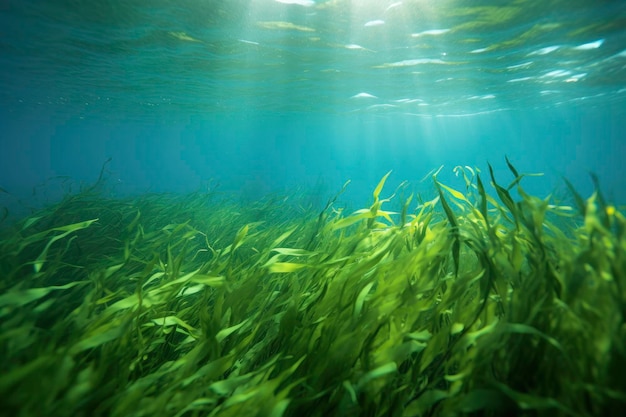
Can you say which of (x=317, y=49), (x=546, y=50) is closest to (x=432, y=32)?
(x=317, y=49)

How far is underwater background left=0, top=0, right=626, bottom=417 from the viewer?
1.29m

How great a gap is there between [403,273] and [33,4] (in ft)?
46.7

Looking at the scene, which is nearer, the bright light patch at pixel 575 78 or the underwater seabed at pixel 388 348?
the underwater seabed at pixel 388 348

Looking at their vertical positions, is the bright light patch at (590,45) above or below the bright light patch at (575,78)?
above

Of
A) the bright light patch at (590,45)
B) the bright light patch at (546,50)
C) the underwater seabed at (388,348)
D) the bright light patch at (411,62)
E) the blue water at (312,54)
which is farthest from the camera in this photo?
the bright light patch at (411,62)

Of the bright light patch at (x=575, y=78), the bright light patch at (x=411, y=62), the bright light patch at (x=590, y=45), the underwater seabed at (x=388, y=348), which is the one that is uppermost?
the bright light patch at (x=590, y=45)

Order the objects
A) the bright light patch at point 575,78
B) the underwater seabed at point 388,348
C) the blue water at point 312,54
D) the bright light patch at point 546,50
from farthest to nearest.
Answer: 1. the bright light patch at point 575,78
2. the bright light patch at point 546,50
3. the blue water at point 312,54
4. the underwater seabed at point 388,348

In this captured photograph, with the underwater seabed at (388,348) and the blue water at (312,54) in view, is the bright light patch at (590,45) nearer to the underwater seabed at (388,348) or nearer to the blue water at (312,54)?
the blue water at (312,54)

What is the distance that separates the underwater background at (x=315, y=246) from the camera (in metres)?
1.29

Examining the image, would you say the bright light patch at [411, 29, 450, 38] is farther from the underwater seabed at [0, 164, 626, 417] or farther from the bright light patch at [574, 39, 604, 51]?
the underwater seabed at [0, 164, 626, 417]

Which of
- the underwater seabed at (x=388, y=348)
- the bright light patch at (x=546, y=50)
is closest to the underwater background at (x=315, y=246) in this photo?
the underwater seabed at (x=388, y=348)

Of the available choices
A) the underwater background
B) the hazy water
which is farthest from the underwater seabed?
the hazy water

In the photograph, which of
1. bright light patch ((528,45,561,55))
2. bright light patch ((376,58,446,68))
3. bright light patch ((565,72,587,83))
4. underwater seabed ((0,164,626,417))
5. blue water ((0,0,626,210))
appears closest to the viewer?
underwater seabed ((0,164,626,417))

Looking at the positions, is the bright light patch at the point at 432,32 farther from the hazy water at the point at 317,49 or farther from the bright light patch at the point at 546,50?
the bright light patch at the point at 546,50
